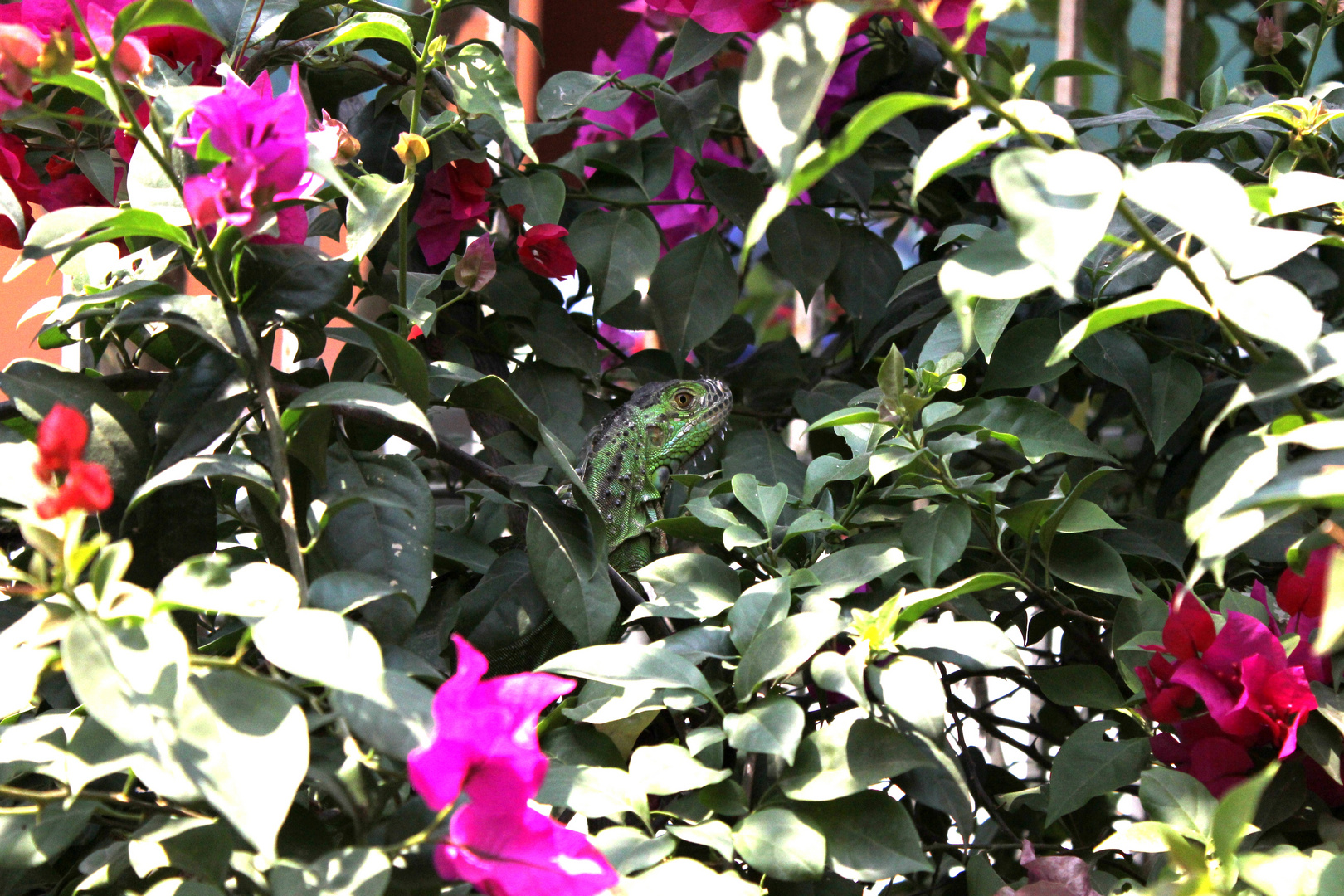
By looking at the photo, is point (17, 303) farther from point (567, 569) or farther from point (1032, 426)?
point (1032, 426)

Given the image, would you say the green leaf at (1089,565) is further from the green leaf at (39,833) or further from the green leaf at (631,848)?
the green leaf at (39,833)

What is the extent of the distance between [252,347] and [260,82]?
0.20m

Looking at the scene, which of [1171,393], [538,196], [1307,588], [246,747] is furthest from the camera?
[538,196]

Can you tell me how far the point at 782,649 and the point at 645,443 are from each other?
606 millimetres

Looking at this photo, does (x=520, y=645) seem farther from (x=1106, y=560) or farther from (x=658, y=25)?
(x=658, y=25)

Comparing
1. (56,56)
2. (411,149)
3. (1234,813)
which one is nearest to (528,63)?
(411,149)

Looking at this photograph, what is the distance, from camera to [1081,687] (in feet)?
2.35


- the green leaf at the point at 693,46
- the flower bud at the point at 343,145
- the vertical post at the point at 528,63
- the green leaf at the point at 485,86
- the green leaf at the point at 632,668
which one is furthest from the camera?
the vertical post at the point at 528,63

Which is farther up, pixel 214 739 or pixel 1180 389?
pixel 214 739

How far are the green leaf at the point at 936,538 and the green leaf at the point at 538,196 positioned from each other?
16.5 inches

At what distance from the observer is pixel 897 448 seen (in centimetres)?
72

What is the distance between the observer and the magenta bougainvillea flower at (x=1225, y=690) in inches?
23.1

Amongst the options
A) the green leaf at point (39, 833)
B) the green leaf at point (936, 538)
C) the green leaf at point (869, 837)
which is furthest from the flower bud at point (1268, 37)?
the green leaf at point (39, 833)

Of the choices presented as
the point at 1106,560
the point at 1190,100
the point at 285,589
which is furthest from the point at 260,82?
the point at 1190,100
